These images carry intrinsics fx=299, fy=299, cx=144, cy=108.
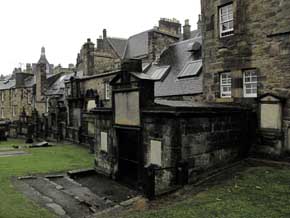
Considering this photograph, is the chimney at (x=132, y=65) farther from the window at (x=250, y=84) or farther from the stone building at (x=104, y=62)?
the stone building at (x=104, y=62)

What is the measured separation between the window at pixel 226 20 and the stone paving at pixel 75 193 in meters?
9.47

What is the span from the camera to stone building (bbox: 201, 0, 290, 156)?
43.6 feet

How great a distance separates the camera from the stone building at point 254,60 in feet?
43.6

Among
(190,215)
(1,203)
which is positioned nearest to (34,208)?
(1,203)

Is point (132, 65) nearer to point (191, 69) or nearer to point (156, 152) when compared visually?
point (156, 152)

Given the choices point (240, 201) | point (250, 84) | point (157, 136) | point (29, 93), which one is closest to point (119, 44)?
point (29, 93)

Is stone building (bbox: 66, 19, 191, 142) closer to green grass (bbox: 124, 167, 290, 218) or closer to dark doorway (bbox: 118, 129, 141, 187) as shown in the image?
dark doorway (bbox: 118, 129, 141, 187)

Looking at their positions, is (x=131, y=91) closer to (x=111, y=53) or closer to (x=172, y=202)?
(x=172, y=202)

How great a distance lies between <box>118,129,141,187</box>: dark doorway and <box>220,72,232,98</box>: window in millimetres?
5820

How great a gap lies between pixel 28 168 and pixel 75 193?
236 inches

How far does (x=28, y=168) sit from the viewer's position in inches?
665

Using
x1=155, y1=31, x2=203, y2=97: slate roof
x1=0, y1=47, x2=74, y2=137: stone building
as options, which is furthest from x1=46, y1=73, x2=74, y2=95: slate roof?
x1=155, y1=31, x2=203, y2=97: slate roof

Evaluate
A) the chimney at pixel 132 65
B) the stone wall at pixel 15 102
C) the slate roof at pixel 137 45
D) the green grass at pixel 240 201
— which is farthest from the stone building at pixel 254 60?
the stone wall at pixel 15 102

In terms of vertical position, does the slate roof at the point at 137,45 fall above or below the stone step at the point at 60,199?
above
